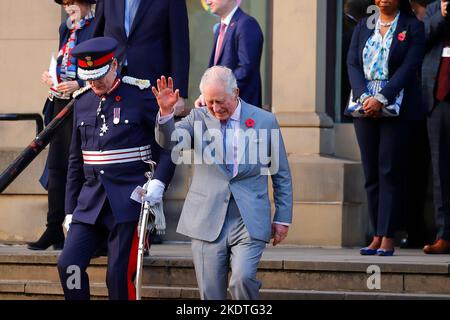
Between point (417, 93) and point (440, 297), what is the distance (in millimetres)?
2081

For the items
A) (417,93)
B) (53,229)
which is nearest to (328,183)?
(417,93)

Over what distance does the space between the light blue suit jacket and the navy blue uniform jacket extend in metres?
0.44

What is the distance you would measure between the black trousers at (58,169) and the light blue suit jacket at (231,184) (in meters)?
2.43

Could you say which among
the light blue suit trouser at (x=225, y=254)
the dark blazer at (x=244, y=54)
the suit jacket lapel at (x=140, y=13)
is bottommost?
the light blue suit trouser at (x=225, y=254)

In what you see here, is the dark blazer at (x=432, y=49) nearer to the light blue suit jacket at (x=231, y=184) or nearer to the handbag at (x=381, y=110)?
the handbag at (x=381, y=110)

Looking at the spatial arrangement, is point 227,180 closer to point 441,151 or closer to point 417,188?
point 441,151

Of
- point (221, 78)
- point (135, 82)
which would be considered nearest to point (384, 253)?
point (135, 82)

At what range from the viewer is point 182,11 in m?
10.1

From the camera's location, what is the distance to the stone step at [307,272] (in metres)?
9.55

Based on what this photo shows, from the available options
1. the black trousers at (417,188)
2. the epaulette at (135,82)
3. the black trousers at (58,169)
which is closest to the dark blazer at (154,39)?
the epaulette at (135,82)

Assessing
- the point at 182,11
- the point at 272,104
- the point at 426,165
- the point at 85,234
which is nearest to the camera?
the point at 85,234

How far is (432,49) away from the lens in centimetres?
1111

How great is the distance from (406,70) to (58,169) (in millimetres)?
2696

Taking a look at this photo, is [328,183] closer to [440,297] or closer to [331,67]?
[331,67]
